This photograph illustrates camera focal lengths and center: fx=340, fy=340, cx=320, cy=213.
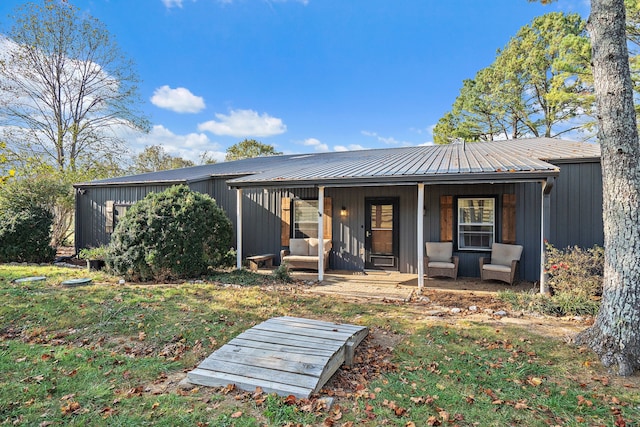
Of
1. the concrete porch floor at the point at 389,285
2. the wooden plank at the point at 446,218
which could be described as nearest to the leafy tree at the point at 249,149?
the concrete porch floor at the point at 389,285

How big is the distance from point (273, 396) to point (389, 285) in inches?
195

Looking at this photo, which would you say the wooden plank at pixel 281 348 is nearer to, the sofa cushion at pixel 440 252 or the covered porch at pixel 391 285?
the covered porch at pixel 391 285

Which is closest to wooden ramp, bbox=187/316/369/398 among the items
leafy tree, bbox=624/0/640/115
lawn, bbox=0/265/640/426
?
lawn, bbox=0/265/640/426

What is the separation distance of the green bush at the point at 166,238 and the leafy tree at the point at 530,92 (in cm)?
1421

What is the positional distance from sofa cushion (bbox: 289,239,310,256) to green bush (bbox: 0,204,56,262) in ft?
25.8

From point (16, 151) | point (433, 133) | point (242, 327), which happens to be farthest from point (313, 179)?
point (433, 133)

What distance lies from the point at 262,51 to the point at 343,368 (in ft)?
47.2

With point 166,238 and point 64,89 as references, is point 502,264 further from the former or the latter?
point 64,89

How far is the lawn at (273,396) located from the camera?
2.65 m

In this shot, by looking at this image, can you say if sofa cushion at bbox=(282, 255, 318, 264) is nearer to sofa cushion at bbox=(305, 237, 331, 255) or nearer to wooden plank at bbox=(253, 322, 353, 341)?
sofa cushion at bbox=(305, 237, 331, 255)

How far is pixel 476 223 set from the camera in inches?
329

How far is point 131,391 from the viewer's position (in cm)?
300

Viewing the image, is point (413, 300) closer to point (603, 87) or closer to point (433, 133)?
point (603, 87)

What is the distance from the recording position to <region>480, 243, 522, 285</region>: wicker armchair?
23.6 ft
